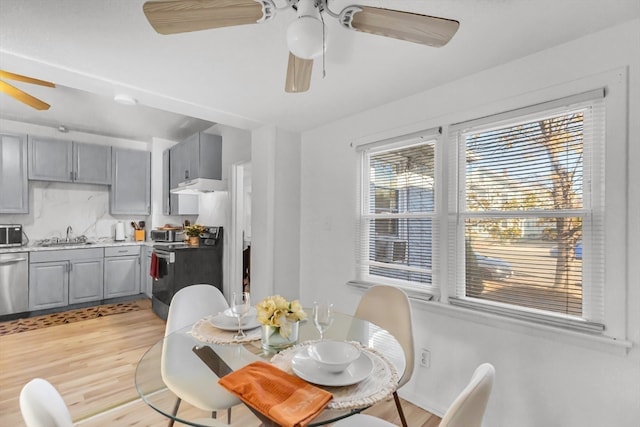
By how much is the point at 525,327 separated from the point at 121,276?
5080 millimetres

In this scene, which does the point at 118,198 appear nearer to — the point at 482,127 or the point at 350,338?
the point at 350,338

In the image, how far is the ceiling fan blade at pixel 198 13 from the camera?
43.4 inches

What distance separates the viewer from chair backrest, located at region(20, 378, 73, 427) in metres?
0.77

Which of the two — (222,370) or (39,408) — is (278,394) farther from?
(39,408)

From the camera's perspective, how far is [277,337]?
4.50 ft

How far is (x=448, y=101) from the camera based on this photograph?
2191mm

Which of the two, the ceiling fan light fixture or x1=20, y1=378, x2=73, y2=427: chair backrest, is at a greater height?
the ceiling fan light fixture

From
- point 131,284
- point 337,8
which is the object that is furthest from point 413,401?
point 131,284

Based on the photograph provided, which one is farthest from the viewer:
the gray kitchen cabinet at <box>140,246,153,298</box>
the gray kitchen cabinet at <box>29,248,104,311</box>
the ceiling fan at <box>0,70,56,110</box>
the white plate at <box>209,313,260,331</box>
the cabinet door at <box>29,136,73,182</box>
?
the gray kitchen cabinet at <box>140,246,153,298</box>

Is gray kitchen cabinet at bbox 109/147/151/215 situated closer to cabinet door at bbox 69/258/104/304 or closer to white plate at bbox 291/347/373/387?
cabinet door at bbox 69/258/104/304

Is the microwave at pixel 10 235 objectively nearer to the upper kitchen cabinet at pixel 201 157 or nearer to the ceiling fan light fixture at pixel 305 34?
the upper kitchen cabinet at pixel 201 157

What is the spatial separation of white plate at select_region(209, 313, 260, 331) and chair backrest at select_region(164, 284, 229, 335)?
1.26 feet

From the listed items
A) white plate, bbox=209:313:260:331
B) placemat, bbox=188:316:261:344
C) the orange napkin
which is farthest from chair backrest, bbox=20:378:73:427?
white plate, bbox=209:313:260:331

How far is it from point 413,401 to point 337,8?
8.26 ft
